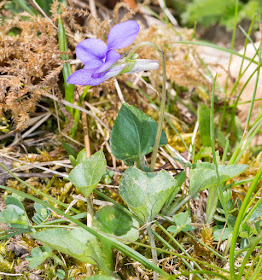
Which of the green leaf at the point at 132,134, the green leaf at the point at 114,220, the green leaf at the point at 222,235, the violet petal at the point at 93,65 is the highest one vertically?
the violet petal at the point at 93,65

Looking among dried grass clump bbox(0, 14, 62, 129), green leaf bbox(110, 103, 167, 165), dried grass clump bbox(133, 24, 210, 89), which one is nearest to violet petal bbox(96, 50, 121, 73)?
green leaf bbox(110, 103, 167, 165)

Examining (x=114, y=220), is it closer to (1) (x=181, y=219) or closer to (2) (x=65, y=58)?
(1) (x=181, y=219)

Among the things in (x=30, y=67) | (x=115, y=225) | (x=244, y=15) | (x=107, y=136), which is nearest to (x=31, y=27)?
(x=30, y=67)

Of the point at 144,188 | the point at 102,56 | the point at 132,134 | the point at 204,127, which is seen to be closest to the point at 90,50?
the point at 102,56

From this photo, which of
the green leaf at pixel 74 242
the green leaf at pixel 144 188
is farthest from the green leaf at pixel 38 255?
the green leaf at pixel 144 188

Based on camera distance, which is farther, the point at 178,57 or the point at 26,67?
the point at 178,57

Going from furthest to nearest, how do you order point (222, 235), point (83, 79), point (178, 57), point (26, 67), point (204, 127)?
point (178, 57) < point (204, 127) < point (26, 67) < point (222, 235) < point (83, 79)

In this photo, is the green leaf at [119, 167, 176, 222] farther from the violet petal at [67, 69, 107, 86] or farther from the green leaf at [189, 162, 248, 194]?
the violet petal at [67, 69, 107, 86]

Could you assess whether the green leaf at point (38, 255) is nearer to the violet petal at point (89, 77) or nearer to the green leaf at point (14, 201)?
the green leaf at point (14, 201)
